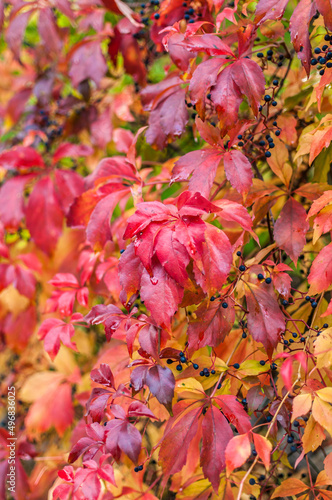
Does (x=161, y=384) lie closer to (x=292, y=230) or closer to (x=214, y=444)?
(x=214, y=444)

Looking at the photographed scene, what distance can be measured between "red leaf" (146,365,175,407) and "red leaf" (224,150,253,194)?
1.00ft

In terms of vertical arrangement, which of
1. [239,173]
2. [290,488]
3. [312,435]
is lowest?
[290,488]

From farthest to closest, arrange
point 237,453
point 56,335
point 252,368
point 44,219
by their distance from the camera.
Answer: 1. point 44,219
2. point 56,335
3. point 252,368
4. point 237,453

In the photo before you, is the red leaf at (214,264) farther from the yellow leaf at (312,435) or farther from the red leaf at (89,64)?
the red leaf at (89,64)

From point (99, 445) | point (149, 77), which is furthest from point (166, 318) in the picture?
point (149, 77)

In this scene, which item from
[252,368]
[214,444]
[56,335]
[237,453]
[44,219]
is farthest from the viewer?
[44,219]

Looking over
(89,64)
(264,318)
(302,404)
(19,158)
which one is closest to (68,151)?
(19,158)

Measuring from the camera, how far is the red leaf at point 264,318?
0.62 meters

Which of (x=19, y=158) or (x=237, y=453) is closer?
(x=237, y=453)

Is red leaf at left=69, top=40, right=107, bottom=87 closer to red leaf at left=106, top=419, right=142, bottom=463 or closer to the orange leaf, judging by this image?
red leaf at left=106, top=419, right=142, bottom=463

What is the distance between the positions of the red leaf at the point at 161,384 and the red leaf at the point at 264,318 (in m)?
0.15

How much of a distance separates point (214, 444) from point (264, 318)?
0.20 metres

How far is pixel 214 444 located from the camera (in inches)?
23.4

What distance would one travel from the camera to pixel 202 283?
55 cm
